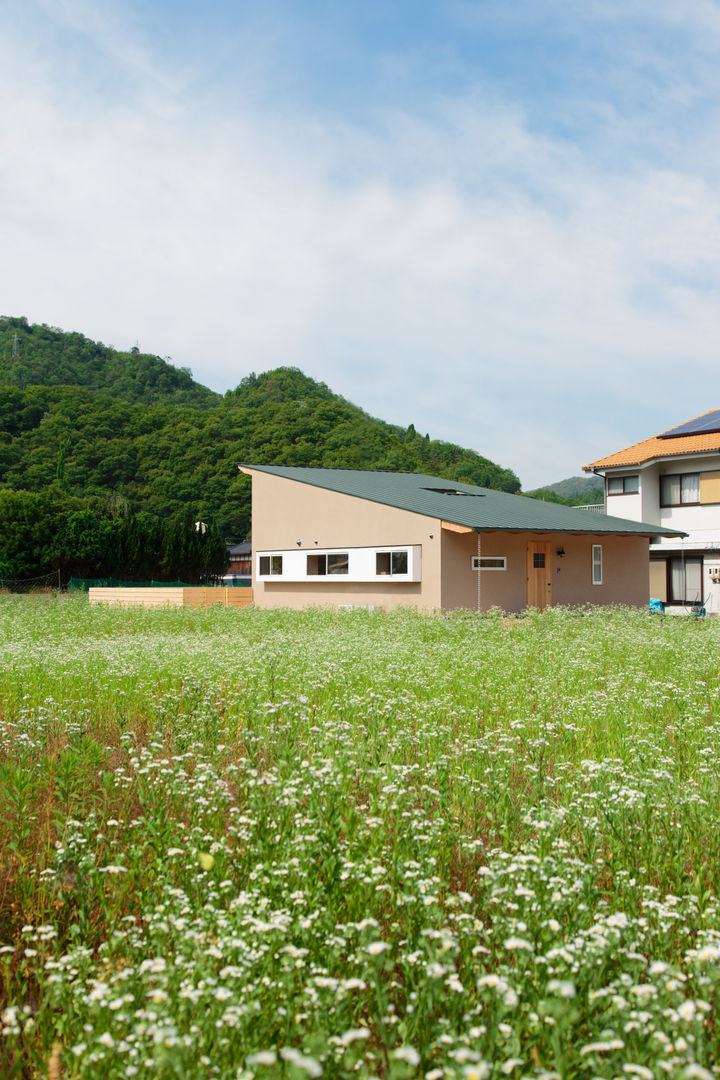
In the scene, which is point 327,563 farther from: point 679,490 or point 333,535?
point 679,490

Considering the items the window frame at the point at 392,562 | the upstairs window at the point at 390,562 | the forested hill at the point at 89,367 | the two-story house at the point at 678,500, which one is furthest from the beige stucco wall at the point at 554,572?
the forested hill at the point at 89,367

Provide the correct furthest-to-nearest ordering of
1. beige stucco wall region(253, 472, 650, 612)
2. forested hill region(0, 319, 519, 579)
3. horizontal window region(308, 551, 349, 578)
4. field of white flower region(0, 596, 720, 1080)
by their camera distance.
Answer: forested hill region(0, 319, 519, 579) → horizontal window region(308, 551, 349, 578) → beige stucco wall region(253, 472, 650, 612) → field of white flower region(0, 596, 720, 1080)

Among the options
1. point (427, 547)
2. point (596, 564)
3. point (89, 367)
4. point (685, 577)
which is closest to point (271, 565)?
point (427, 547)

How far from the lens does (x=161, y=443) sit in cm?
5494

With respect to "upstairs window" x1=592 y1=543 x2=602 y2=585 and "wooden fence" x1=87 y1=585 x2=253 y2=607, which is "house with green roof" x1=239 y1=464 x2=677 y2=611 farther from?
"wooden fence" x1=87 y1=585 x2=253 y2=607

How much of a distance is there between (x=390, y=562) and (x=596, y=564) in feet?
22.1

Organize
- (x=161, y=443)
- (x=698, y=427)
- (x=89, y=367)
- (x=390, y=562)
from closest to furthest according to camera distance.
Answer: (x=390, y=562) → (x=698, y=427) → (x=161, y=443) → (x=89, y=367)

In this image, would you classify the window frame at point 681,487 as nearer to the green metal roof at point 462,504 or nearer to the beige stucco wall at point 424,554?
the green metal roof at point 462,504

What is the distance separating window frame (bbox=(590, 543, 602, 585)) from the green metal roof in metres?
0.79

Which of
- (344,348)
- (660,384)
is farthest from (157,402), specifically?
(660,384)

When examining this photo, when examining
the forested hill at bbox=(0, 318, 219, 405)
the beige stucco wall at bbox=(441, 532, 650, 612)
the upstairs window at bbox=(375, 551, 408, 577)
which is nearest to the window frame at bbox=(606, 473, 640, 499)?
the beige stucco wall at bbox=(441, 532, 650, 612)

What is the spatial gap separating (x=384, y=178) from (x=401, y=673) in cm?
904

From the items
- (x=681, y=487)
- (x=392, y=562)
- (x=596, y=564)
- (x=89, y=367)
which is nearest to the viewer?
(x=392, y=562)

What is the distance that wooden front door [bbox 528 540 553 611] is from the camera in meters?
21.7
